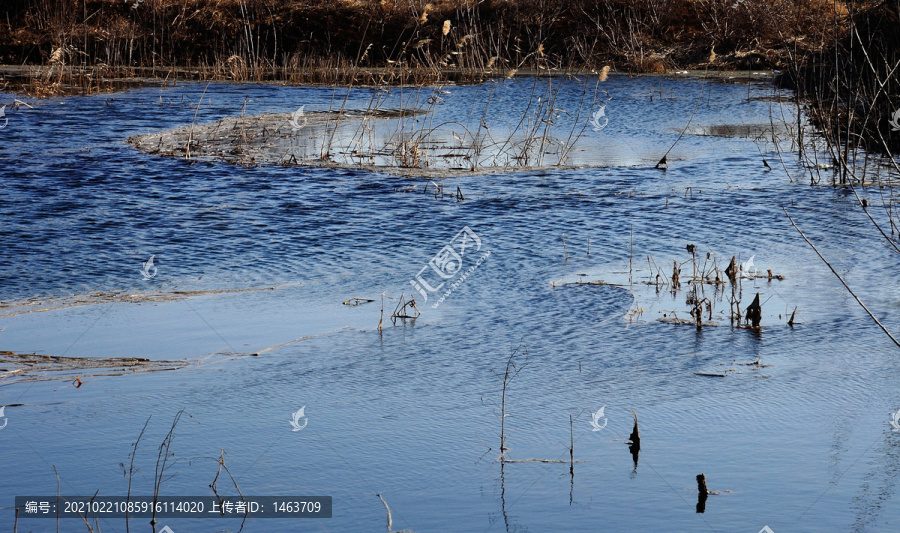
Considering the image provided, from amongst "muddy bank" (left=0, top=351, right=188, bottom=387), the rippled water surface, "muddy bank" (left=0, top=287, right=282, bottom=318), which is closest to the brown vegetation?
the rippled water surface

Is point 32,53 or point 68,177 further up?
point 32,53

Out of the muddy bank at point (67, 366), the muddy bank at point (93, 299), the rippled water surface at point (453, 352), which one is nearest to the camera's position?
the rippled water surface at point (453, 352)

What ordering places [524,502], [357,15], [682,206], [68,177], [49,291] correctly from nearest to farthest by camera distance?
[524,502], [49,291], [682,206], [68,177], [357,15]

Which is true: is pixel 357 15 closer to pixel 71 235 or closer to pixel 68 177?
pixel 68 177

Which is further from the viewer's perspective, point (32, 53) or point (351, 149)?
point (32, 53)

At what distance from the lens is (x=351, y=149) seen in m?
10.4

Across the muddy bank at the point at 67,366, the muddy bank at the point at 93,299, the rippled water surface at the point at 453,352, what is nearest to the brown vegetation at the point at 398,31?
the rippled water surface at the point at 453,352

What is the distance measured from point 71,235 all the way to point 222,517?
434 centimetres

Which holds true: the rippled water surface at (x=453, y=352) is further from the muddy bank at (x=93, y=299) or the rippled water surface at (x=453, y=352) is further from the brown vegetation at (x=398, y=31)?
the brown vegetation at (x=398, y=31)

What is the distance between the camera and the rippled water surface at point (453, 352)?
117 inches

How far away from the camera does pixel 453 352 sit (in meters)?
4.32

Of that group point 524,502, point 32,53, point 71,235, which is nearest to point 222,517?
point 524,502

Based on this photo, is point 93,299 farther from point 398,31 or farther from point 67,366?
point 398,31

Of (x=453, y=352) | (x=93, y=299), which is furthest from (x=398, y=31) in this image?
(x=453, y=352)
